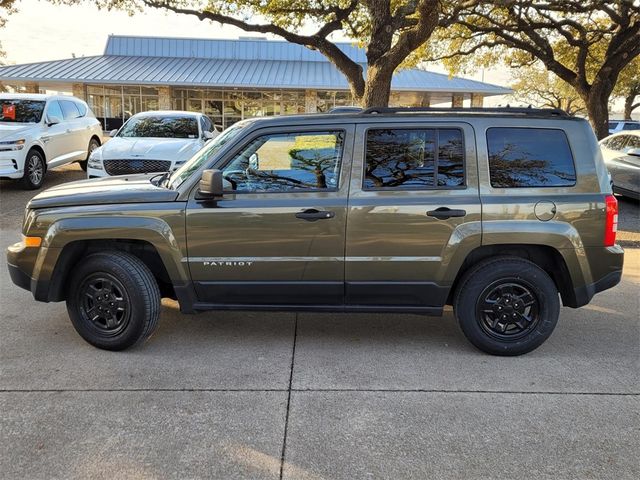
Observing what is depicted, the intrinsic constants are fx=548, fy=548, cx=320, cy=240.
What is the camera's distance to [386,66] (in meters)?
11.4

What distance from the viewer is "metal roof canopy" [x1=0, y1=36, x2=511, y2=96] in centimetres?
2786

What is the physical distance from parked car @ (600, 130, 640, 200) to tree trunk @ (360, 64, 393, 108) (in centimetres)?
471

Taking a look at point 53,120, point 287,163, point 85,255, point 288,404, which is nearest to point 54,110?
point 53,120

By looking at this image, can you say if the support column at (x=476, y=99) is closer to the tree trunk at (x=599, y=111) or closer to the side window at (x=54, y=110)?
the tree trunk at (x=599, y=111)

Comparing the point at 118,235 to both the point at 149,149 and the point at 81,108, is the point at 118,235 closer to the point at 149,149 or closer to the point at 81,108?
the point at 149,149

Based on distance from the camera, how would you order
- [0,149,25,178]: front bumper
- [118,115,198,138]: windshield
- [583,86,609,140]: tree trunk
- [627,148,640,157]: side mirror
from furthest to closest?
[583,86,609,140]: tree trunk
[118,115,198,138]: windshield
[0,149,25,178]: front bumper
[627,148,640,157]: side mirror

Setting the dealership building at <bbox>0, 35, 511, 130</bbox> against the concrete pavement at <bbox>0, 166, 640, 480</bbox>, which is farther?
the dealership building at <bbox>0, 35, 511, 130</bbox>

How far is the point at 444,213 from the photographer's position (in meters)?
4.02

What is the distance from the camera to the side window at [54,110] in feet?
38.7

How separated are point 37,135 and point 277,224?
30.0 ft

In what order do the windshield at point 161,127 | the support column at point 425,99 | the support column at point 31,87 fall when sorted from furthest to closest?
the support column at point 425,99 < the support column at point 31,87 < the windshield at point 161,127

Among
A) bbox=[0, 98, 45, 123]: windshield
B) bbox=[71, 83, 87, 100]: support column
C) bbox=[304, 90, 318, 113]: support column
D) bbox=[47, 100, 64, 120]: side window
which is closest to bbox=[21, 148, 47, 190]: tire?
bbox=[0, 98, 45, 123]: windshield

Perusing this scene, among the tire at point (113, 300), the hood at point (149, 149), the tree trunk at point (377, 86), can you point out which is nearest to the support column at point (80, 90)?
the hood at point (149, 149)

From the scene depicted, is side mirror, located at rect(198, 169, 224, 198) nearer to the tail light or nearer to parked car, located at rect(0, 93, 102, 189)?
the tail light
